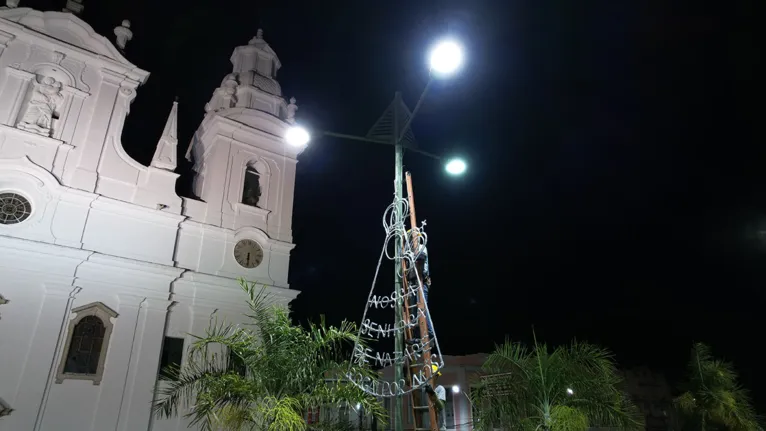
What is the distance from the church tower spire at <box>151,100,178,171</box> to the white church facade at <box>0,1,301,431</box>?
50 mm

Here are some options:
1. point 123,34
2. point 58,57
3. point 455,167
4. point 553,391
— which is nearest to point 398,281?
point 455,167

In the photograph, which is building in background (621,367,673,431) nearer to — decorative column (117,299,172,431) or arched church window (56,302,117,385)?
decorative column (117,299,172,431)

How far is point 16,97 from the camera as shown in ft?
51.0

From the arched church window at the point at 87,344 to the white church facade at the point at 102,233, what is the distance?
30mm

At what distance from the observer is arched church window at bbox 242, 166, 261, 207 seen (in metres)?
19.6

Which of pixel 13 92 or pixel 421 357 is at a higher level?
pixel 13 92

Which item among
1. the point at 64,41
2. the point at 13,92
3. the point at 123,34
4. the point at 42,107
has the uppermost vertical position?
the point at 123,34

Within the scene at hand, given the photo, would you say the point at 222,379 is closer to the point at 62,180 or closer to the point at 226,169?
the point at 62,180

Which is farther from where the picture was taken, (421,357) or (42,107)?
(42,107)

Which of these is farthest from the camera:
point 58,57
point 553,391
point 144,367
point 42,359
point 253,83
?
point 253,83

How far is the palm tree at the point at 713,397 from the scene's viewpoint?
16672mm

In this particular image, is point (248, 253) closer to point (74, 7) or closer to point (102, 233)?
point (102, 233)

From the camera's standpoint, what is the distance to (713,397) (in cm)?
1703

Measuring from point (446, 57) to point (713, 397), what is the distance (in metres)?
17.8
